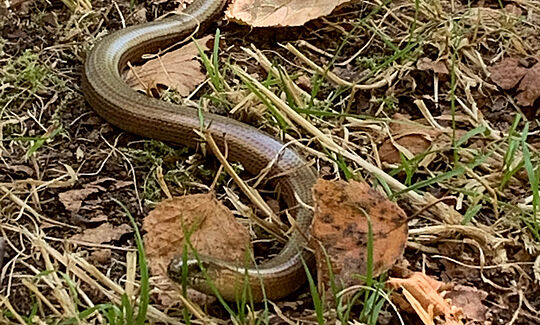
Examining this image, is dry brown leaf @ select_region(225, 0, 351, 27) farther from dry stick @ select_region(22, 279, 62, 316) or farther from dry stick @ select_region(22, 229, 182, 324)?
dry stick @ select_region(22, 279, 62, 316)

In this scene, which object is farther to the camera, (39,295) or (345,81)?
(345,81)

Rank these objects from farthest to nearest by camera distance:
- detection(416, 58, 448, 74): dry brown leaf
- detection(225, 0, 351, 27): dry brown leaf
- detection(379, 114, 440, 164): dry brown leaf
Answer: detection(225, 0, 351, 27): dry brown leaf < detection(416, 58, 448, 74): dry brown leaf < detection(379, 114, 440, 164): dry brown leaf

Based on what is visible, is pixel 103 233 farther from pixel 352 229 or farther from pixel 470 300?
pixel 470 300

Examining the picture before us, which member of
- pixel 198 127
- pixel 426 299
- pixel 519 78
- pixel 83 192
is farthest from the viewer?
pixel 519 78

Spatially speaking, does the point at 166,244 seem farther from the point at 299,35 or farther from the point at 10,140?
the point at 299,35

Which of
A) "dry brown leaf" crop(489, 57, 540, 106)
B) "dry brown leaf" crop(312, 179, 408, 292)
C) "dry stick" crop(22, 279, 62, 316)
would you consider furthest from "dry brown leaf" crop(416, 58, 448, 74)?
"dry stick" crop(22, 279, 62, 316)

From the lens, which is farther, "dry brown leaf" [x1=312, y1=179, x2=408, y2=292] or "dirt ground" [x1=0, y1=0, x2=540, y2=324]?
"dirt ground" [x1=0, y1=0, x2=540, y2=324]

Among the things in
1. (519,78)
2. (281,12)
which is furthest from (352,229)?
(281,12)

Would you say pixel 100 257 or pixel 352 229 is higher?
pixel 352 229
